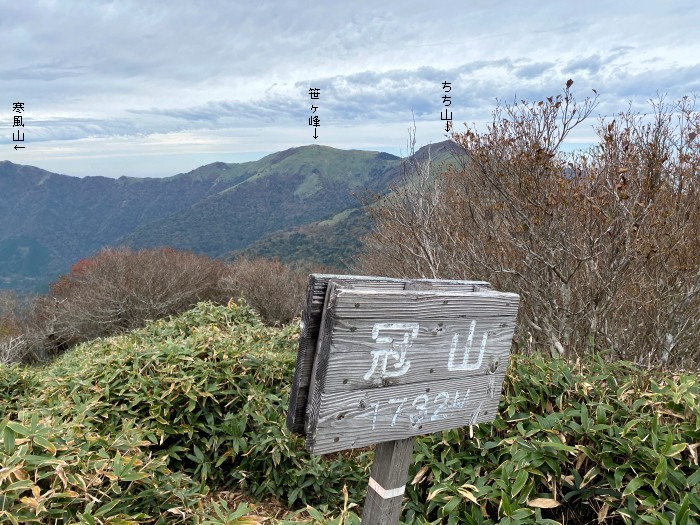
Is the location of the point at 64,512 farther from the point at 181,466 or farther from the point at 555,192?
the point at 555,192

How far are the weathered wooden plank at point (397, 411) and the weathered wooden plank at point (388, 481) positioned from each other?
0.11 meters

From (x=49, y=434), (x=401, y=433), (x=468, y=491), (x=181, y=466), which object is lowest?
(x=181, y=466)

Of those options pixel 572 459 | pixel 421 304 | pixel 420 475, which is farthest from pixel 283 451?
pixel 421 304

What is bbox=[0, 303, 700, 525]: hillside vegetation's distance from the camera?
7.25ft

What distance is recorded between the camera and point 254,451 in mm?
3197

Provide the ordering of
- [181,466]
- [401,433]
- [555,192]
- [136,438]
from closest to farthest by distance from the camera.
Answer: [401,433] → [136,438] → [181,466] → [555,192]

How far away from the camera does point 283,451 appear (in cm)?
312

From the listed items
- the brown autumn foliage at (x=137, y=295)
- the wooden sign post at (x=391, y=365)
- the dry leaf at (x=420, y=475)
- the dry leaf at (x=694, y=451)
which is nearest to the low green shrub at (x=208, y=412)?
the dry leaf at (x=420, y=475)

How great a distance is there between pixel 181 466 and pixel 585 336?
417 cm

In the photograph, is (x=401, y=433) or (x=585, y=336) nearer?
(x=401, y=433)

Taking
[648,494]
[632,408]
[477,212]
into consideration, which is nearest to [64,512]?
[648,494]

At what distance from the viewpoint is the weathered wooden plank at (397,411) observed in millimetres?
1500

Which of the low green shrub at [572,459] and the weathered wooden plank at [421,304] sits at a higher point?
the weathered wooden plank at [421,304]

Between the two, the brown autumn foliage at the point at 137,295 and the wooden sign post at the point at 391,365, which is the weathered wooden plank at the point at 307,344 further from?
the brown autumn foliage at the point at 137,295
